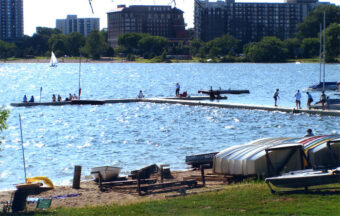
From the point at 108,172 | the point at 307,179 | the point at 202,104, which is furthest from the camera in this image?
the point at 202,104

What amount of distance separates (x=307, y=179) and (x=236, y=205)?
212 cm

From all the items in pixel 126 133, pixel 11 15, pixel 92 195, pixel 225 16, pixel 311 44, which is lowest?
pixel 126 133

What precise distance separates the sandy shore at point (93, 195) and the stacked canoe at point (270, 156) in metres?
0.92

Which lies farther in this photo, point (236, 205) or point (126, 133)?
point (126, 133)

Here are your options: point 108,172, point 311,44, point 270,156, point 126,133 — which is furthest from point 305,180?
point 311,44

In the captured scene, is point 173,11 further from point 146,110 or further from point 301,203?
point 146,110

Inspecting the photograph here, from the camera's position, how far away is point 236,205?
13914 mm

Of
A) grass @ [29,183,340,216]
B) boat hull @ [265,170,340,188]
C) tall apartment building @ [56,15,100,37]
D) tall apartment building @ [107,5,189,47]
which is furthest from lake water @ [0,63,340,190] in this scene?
tall apartment building @ [107,5,189,47]

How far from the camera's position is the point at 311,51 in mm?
199625

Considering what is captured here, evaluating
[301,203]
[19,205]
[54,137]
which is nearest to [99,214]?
[19,205]

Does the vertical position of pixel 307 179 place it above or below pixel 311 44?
below

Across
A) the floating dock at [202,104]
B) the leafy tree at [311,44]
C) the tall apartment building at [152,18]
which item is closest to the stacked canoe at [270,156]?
the tall apartment building at [152,18]

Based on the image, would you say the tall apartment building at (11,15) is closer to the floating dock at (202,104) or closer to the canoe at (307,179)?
the canoe at (307,179)

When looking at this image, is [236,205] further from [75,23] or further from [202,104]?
[75,23]
